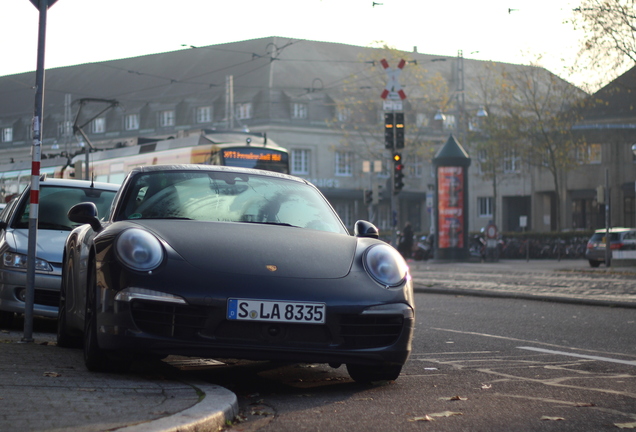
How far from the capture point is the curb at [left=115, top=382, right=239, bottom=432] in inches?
166

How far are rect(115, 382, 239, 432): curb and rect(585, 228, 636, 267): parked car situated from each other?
30.6m

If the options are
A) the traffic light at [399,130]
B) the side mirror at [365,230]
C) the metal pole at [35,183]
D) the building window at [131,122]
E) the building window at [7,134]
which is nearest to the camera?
the side mirror at [365,230]

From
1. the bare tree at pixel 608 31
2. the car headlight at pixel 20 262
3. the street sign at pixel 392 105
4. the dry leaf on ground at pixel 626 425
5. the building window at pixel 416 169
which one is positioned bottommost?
the dry leaf on ground at pixel 626 425

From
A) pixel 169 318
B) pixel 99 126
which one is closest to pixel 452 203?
pixel 169 318

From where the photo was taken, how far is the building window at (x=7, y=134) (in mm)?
88125

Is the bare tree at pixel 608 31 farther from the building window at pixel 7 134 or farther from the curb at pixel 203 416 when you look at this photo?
the building window at pixel 7 134

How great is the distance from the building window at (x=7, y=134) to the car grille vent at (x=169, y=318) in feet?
284

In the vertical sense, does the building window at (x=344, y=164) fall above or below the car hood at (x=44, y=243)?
above

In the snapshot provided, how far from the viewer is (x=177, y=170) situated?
706 centimetres

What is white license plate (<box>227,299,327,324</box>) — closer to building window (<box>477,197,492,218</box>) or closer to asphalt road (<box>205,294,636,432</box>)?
asphalt road (<box>205,294,636,432</box>)

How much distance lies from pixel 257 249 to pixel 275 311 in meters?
0.47

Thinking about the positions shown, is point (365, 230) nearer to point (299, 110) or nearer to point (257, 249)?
point (257, 249)

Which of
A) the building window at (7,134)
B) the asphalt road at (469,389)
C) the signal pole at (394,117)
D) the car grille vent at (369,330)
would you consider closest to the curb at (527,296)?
the asphalt road at (469,389)

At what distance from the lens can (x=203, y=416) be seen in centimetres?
452
